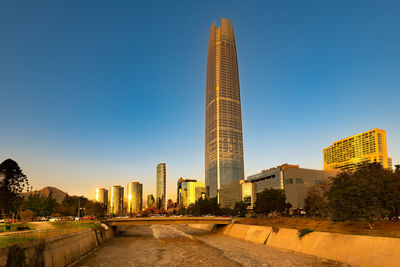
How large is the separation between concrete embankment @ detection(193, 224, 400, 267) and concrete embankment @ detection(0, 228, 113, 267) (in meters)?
38.3

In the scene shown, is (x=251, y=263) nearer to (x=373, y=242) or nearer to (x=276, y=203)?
(x=373, y=242)

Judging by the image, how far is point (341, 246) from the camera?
4647cm

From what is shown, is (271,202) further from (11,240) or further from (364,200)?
(11,240)

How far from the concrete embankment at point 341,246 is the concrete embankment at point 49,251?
38.3 m

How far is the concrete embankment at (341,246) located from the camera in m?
37.5

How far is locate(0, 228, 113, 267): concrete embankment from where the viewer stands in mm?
27480

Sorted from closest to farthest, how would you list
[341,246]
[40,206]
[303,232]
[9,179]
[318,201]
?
[341,246], [303,232], [9,179], [318,201], [40,206]

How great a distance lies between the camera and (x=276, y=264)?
153ft

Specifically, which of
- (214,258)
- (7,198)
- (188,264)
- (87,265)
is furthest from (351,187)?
(7,198)

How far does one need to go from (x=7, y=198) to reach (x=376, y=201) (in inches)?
4522

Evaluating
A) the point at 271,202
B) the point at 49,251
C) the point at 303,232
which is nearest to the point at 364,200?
the point at 303,232

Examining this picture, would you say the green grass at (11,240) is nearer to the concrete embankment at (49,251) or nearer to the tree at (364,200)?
the concrete embankment at (49,251)

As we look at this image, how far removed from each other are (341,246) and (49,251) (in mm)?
40280

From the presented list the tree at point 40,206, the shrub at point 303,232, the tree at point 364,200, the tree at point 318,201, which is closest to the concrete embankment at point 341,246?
the shrub at point 303,232
